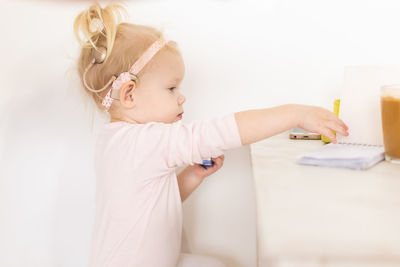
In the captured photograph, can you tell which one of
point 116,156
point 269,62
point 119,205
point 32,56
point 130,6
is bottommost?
point 119,205

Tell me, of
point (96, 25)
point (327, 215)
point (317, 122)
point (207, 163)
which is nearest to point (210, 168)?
point (207, 163)

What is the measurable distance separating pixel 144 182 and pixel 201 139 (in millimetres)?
167

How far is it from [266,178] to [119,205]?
1.22 feet

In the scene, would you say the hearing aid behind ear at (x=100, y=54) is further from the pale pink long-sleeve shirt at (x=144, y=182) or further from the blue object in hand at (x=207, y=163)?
the blue object in hand at (x=207, y=163)

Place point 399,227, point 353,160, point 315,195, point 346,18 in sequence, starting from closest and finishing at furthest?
point 399,227 → point 315,195 → point 353,160 → point 346,18

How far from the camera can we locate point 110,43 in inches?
35.4

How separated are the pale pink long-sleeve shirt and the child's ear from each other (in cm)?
5

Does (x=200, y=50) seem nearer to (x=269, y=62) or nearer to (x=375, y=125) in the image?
(x=269, y=62)

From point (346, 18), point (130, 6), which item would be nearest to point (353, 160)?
point (346, 18)

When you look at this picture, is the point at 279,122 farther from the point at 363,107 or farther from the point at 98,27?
the point at 98,27

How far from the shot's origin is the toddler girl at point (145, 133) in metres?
0.79

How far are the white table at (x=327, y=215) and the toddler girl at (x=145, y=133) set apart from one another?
114 millimetres

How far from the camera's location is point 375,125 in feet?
2.80

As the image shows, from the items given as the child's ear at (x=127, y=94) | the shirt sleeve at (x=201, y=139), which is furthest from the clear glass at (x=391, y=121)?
the child's ear at (x=127, y=94)
